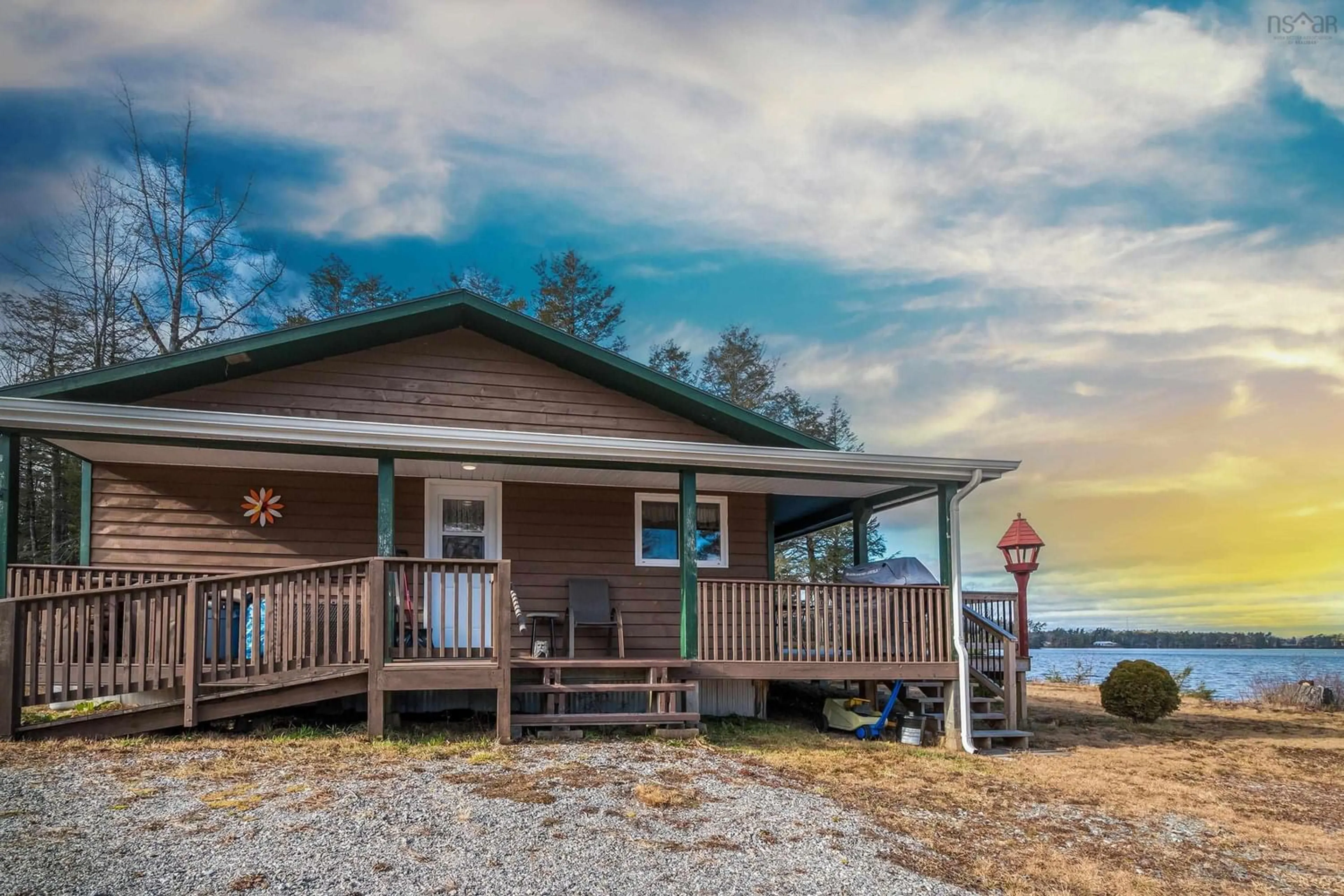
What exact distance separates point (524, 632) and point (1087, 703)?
1055cm

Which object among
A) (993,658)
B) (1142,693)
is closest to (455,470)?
(993,658)

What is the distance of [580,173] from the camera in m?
20.4

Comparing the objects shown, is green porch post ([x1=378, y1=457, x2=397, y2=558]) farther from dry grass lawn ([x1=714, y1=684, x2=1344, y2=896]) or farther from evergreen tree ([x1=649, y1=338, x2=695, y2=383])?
evergreen tree ([x1=649, y1=338, x2=695, y2=383])

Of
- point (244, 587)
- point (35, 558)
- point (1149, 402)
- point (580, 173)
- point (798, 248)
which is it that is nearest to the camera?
point (244, 587)

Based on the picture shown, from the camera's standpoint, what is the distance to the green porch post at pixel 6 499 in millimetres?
7508

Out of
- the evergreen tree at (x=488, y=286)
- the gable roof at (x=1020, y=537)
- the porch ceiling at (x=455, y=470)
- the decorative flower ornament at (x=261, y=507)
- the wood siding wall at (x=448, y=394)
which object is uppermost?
the evergreen tree at (x=488, y=286)

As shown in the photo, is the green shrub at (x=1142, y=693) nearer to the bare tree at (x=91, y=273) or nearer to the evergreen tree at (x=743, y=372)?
the evergreen tree at (x=743, y=372)

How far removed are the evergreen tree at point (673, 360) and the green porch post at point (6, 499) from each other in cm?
2018

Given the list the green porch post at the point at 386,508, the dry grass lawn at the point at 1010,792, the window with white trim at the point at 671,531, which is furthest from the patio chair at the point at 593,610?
the green porch post at the point at 386,508

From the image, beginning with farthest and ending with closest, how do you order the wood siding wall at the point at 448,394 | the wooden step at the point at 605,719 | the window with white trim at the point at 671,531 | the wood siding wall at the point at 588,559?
the window with white trim at the point at 671,531 < the wood siding wall at the point at 588,559 < the wood siding wall at the point at 448,394 < the wooden step at the point at 605,719

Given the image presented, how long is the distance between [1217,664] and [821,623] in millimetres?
53617

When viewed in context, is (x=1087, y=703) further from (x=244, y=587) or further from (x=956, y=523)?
(x=244, y=587)

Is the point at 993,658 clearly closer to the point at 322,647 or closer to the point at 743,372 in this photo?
the point at 322,647

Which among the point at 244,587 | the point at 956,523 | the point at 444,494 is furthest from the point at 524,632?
the point at 956,523
